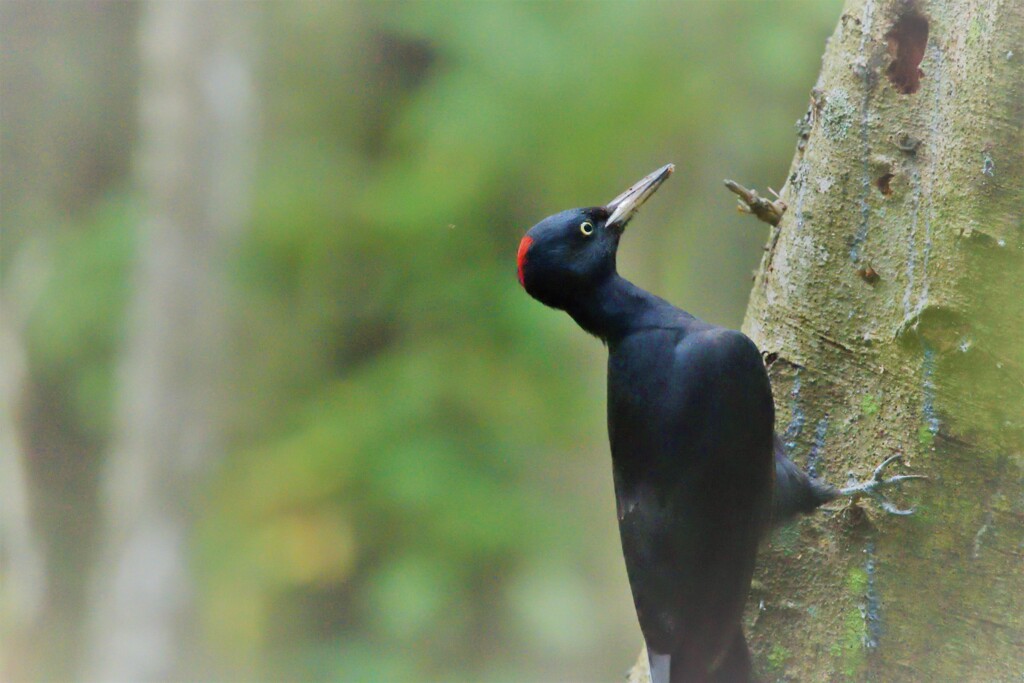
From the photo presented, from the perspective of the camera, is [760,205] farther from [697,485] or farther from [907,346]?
[697,485]

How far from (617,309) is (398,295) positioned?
3418 mm

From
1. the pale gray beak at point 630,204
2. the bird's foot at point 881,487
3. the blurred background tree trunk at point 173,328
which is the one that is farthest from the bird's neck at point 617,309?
the blurred background tree trunk at point 173,328

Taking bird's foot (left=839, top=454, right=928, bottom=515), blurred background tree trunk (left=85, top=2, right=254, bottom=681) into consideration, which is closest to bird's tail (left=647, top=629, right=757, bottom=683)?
bird's foot (left=839, top=454, right=928, bottom=515)

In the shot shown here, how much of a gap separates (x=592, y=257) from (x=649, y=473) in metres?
0.67

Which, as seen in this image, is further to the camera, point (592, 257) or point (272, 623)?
point (272, 623)

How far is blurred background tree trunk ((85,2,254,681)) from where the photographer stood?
19.0 ft

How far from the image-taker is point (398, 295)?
627cm

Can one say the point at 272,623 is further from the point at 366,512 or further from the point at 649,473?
the point at 649,473

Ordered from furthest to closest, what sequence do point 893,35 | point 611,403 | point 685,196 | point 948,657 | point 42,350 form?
point 42,350, point 685,196, point 611,403, point 893,35, point 948,657

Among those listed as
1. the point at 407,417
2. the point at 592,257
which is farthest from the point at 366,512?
the point at 592,257

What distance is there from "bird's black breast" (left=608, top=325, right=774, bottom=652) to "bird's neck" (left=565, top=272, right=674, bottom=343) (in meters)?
0.20

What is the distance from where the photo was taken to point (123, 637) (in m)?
6.26

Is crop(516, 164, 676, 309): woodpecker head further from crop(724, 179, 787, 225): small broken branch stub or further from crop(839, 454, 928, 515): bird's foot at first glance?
crop(839, 454, 928, 515): bird's foot

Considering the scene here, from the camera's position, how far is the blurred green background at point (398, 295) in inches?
219
